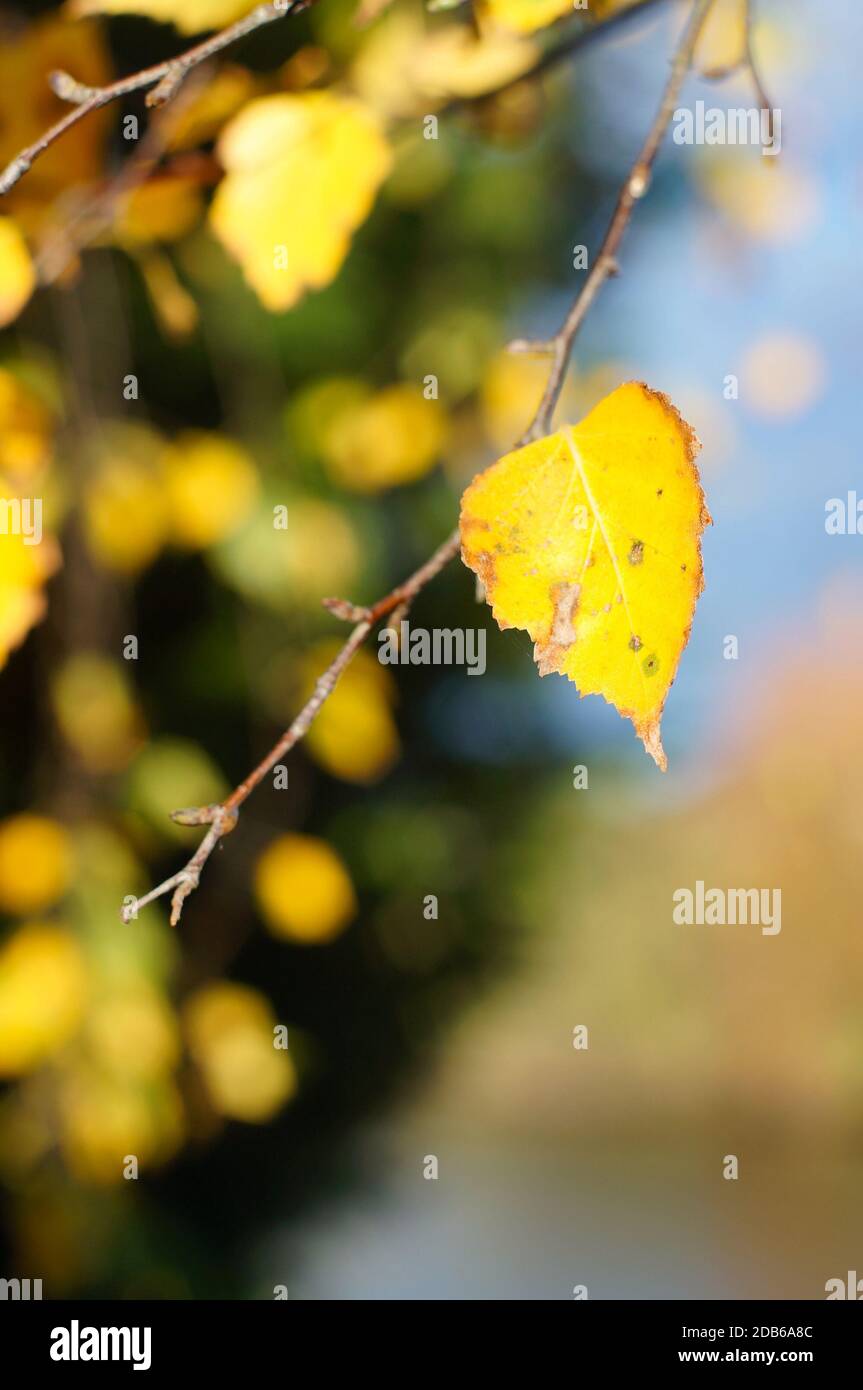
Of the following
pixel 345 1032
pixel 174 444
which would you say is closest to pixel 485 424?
pixel 174 444

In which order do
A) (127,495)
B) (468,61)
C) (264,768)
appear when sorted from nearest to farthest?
(264,768) < (468,61) < (127,495)

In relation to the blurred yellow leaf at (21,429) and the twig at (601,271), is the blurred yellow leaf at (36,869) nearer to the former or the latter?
the blurred yellow leaf at (21,429)

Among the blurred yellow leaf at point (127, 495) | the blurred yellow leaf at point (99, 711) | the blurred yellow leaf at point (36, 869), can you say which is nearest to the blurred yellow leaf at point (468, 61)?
the blurred yellow leaf at point (127, 495)

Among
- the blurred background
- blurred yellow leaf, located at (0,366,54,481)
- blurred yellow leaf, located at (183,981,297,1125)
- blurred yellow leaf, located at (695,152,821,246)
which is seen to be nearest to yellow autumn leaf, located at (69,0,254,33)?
the blurred background

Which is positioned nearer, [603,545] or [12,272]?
[603,545]

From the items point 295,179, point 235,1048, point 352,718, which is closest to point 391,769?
point 352,718

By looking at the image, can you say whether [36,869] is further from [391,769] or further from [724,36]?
[724,36]
